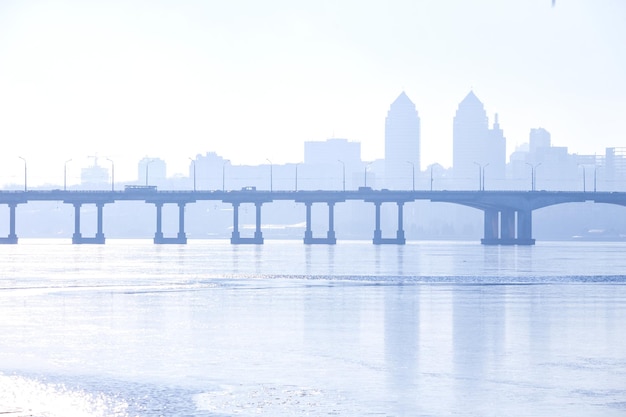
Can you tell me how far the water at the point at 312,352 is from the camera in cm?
2428

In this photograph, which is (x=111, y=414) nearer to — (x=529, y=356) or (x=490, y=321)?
(x=529, y=356)

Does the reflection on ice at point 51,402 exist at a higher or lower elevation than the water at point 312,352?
lower

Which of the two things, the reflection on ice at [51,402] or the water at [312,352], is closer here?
the reflection on ice at [51,402]

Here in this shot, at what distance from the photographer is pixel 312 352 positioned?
105 feet

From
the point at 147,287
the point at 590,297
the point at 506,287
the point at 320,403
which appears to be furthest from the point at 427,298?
the point at 320,403

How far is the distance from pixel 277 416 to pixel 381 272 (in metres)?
57.6

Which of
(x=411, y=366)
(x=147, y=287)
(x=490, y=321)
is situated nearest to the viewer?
(x=411, y=366)

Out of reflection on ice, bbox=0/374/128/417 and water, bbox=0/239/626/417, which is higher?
water, bbox=0/239/626/417

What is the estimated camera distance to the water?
24.3 meters

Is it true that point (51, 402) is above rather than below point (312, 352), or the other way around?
below

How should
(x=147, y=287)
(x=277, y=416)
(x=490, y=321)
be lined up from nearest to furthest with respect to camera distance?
(x=277, y=416) < (x=490, y=321) < (x=147, y=287)

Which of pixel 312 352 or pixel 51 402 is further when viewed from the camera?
pixel 312 352

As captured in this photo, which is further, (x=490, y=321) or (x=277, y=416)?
(x=490, y=321)

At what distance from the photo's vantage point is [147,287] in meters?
60.4
